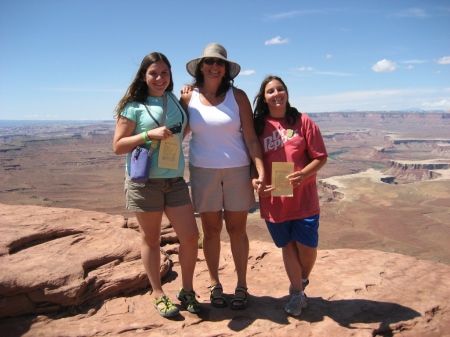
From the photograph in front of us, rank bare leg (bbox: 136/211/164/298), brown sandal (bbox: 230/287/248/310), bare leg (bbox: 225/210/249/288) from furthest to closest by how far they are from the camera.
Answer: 1. brown sandal (bbox: 230/287/248/310)
2. bare leg (bbox: 225/210/249/288)
3. bare leg (bbox: 136/211/164/298)

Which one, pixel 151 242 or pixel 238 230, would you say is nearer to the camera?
pixel 151 242

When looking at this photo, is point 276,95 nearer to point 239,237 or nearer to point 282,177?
point 282,177

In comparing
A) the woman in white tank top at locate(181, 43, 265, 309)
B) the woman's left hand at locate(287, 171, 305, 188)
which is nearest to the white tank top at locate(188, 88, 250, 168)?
the woman in white tank top at locate(181, 43, 265, 309)

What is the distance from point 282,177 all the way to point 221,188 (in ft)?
1.89

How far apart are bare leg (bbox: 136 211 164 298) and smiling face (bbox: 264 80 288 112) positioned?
57.8 inches

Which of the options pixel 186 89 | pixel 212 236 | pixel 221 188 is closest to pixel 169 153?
pixel 221 188

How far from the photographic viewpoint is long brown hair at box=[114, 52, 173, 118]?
3.13 meters

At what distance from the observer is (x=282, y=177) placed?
3264mm

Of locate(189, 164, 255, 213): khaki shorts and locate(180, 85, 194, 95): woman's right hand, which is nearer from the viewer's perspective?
locate(189, 164, 255, 213): khaki shorts

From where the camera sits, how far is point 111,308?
388cm

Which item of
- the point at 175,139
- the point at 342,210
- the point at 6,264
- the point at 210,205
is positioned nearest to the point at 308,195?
the point at 210,205

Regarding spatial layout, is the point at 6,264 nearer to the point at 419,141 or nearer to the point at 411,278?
the point at 411,278

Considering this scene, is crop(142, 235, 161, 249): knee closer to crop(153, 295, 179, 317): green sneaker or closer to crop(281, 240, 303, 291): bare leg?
crop(153, 295, 179, 317): green sneaker

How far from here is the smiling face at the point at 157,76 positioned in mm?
3088
